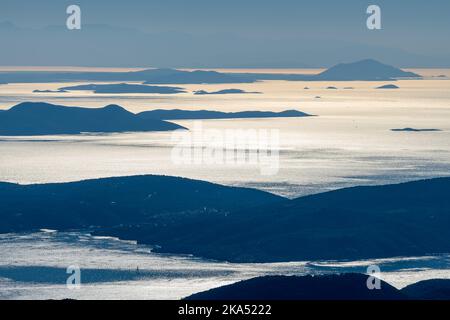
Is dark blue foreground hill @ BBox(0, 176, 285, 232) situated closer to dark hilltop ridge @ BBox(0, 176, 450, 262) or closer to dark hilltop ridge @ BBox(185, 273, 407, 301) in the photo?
dark hilltop ridge @ BBox(0, 176, 450, 262)

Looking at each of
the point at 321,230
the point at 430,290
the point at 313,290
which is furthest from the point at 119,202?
the point at 313,290

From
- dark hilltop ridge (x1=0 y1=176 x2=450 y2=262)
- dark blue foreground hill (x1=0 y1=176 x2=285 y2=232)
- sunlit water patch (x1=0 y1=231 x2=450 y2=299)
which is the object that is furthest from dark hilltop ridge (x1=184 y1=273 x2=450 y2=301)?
dark blue foreground hill (x1=0 y1=176 x2=285 y2=232)

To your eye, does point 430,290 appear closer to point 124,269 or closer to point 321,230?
point 124,269

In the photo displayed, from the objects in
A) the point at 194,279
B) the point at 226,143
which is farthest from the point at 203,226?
the point at 226,143

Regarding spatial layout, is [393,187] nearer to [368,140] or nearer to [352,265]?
[352,265]

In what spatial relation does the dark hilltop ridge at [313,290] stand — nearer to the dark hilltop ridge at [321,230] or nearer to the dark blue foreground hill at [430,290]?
the dark blue foreground hill at [430,290]

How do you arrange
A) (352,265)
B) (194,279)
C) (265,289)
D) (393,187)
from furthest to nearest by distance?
(393,187)
(352,265)
(194,279)
(265,289)
